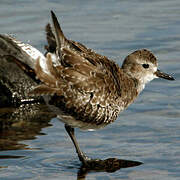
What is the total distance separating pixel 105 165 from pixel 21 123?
7.28 feet

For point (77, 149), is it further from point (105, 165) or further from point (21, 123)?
point (21, 123)

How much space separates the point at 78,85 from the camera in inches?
326

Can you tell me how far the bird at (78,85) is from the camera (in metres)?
8.13

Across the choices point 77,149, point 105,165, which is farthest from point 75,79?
point 105,165

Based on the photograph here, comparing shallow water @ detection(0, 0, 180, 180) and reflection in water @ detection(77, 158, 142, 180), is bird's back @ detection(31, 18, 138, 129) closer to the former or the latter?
reflection in water @ detection(77, 158, 142, 180)

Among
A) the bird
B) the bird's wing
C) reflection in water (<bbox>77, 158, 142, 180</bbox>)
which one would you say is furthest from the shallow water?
the bird's wing

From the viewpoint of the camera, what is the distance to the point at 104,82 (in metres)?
8.53

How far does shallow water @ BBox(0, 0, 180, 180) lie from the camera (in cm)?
868

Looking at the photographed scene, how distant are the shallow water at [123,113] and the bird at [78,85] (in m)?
0.52

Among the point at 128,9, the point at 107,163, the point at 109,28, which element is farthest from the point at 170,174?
the point at 128,9

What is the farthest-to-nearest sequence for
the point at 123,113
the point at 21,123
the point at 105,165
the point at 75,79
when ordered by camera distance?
the point at 123,113
the point at 21,123
the point at 105,165
the point at 75,79

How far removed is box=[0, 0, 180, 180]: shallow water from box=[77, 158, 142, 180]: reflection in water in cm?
11

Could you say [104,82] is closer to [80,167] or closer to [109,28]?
[80,167]

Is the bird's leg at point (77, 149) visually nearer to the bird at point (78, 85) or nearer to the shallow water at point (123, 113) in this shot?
the bird at point (78, 85)
